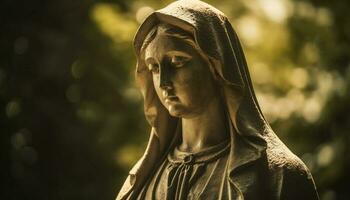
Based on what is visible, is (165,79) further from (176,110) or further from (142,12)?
(142,12)

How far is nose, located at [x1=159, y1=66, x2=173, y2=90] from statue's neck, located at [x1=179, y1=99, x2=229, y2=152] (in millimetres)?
267

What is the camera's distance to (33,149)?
631 inches

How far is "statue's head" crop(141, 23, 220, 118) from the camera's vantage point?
26.0 ft

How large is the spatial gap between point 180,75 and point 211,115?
12.6 inches

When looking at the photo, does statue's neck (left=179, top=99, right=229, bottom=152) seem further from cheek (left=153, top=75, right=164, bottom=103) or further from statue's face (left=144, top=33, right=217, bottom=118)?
cheek (left=153, top=75, right=164, bottom=103)

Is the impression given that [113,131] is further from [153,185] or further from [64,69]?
[153,185]

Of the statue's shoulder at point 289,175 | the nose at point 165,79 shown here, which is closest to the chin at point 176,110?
the nose at point 165,79

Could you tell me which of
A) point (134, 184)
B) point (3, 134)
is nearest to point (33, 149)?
point (3, 134)

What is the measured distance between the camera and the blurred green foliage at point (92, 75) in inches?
595

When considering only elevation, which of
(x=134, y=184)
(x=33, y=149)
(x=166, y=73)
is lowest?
(x=33, y=149)

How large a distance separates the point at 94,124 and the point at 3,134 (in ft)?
3.33

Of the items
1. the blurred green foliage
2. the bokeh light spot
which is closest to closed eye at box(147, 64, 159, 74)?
the blurred green foliage

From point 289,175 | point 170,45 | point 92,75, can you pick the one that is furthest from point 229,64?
point 92,75

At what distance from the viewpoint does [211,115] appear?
8.05 meters
